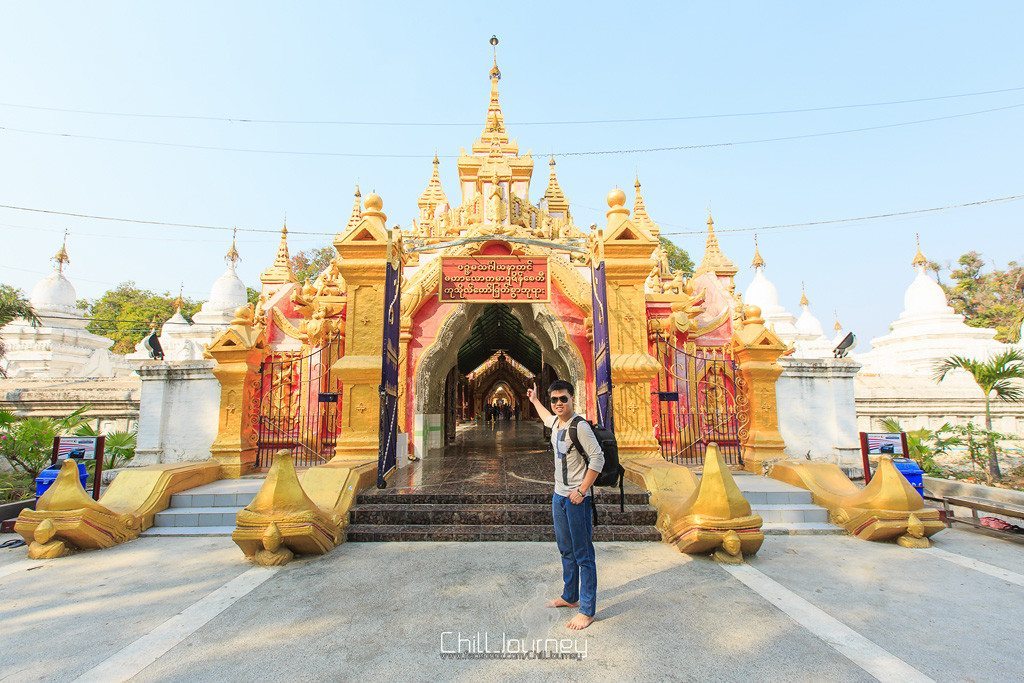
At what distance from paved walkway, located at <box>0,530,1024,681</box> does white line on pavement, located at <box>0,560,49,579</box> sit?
2 cm

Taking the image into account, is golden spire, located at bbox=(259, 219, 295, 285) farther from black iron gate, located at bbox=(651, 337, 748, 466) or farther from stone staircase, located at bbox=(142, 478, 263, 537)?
black iron gate, located at bbox=(651, 337, 748, 466)

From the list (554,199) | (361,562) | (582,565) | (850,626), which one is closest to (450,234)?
(554,199)

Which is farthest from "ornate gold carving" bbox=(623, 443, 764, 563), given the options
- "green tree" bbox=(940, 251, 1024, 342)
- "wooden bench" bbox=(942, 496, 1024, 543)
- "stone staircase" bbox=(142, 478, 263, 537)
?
"green tree" bbox=(940, 251, 1024, 342)

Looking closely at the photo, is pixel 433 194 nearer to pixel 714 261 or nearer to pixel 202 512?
A: pixel 714 261

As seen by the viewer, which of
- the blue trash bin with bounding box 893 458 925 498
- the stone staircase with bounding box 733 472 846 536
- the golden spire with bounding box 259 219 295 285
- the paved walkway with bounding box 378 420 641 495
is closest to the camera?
the stone staircase with bounding box 733 472 846 536

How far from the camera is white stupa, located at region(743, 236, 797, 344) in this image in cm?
1956

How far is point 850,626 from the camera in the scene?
3045 millimetres

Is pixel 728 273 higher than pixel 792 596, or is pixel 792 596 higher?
pixel 728 273

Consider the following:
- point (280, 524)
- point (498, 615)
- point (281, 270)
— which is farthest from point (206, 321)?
point (498, 615)

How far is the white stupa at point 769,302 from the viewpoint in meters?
19.6

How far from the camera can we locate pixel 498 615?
3.19 m

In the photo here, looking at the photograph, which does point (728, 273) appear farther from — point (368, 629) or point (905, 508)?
point (368, 629)

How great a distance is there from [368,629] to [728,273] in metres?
11.7

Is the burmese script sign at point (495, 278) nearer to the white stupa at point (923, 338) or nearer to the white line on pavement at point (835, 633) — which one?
the white line on pavement at point (835, 633)
